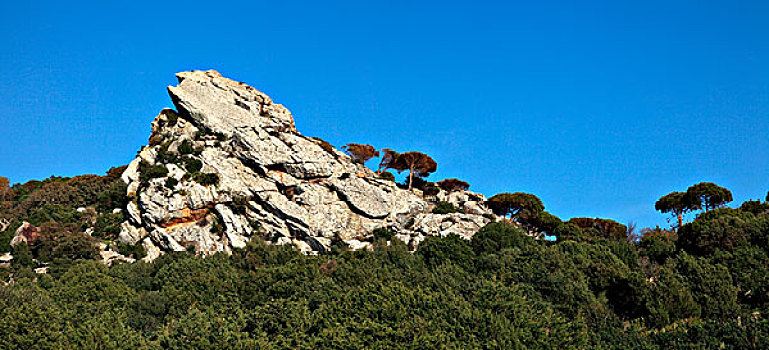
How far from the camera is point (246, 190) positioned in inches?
1886

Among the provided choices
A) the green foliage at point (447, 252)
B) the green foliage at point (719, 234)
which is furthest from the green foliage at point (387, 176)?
the green foliage at point (719, 234)

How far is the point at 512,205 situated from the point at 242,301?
35.8 meters

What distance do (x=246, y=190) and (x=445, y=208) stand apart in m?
17.4

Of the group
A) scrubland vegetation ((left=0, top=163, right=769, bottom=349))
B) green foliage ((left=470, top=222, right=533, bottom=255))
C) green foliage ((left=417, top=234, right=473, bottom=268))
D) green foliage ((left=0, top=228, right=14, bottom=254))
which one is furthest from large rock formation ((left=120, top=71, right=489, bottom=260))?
green foliage ((left=0, top=228, right=14, bottom=254))

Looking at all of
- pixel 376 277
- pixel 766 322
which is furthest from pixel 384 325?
pixel 766 322

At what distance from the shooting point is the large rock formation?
Answer: 45281mm

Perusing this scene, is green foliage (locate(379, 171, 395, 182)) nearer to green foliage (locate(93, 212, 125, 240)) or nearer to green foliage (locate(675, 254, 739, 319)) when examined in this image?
green foliage (locate(93, 212, 125, 240))

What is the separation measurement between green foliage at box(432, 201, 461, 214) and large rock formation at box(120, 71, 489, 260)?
0.89 m

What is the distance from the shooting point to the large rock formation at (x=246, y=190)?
45.3 metres

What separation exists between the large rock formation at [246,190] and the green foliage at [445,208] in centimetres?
89

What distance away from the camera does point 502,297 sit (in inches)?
965

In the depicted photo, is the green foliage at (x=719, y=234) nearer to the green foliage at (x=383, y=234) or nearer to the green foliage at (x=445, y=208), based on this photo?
the green foliage at (x=445, y=208)

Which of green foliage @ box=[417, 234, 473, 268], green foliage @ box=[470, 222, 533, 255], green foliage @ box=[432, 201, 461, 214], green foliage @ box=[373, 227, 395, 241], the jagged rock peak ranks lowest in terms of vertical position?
green foliage @ box=[417, 234, 473, 268]

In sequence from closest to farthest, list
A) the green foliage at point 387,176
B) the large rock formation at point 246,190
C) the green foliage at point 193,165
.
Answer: the large rock formation at point 246,190 < the green foliage at point 193,165 < the green foliage at point 387,176
